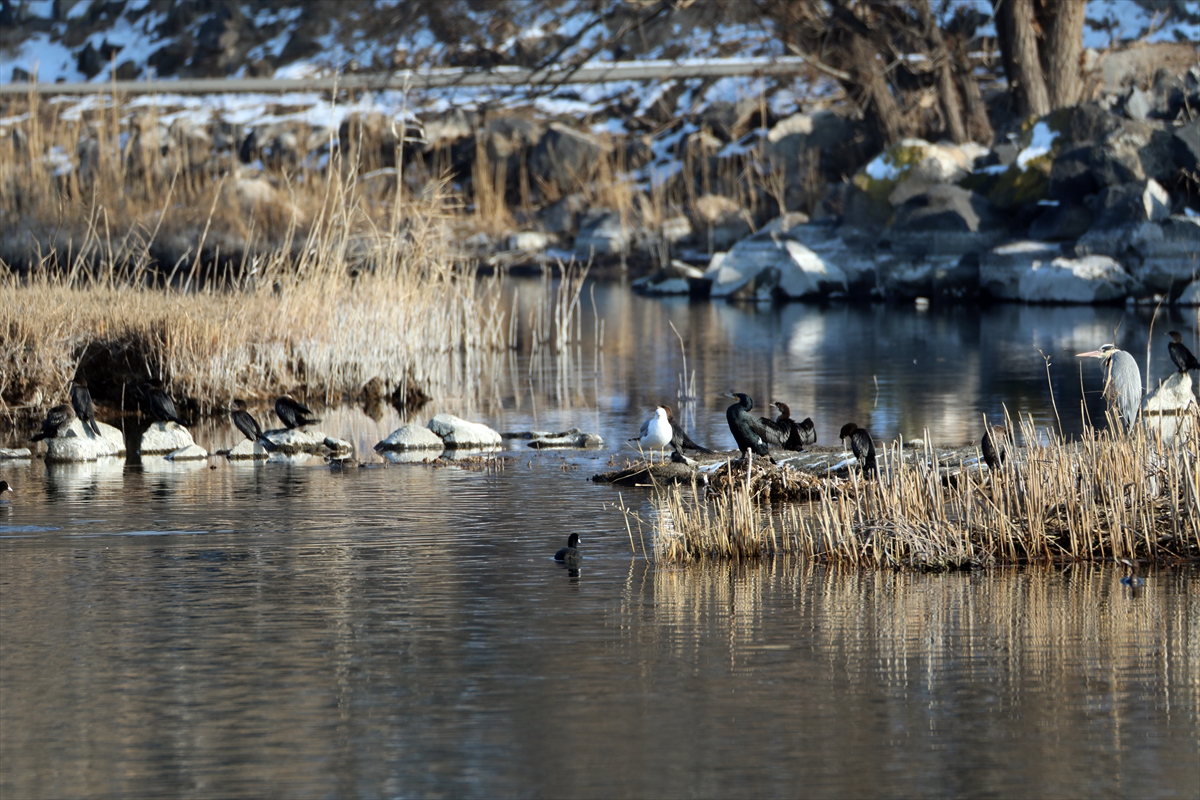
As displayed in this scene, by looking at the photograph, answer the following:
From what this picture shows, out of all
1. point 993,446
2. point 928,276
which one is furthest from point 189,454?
point 928,276

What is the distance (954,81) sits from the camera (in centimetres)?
3566

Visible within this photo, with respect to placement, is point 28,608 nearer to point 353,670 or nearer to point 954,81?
point 353,670

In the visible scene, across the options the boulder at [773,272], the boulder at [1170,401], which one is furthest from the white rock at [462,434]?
the boulder at [773,272]

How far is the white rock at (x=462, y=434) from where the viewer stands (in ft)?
45.2

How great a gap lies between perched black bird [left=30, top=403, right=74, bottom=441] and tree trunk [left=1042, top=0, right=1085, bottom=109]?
22.9 meters

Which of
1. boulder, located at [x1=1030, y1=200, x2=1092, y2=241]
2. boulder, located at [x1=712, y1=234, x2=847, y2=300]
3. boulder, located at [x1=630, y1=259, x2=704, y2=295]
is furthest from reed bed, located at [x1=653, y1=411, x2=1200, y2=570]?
boulder, located at [x1=630, y1=259, x2=704, y2=295]

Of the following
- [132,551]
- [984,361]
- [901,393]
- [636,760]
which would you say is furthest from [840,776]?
[984,361]

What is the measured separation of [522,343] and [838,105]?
25.4 meters

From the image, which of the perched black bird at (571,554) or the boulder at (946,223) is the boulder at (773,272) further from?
the perched black bird at (571,554)

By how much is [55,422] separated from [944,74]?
24.4 m

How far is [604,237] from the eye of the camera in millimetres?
39594

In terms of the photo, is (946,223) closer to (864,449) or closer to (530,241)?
(530,241)

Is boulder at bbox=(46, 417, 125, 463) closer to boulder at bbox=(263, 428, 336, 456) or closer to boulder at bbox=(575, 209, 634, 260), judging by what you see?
boulder at bbox=(263, 428, 336, 456)

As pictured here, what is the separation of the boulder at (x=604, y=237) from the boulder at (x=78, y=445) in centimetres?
2605
